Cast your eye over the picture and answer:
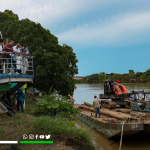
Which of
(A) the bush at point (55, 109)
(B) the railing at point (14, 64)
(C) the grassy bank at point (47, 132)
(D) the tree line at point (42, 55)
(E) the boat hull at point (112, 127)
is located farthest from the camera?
(D) the tree line at point (42, 55)

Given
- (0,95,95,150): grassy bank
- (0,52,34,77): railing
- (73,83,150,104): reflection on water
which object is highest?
(0,52,34,77): railing

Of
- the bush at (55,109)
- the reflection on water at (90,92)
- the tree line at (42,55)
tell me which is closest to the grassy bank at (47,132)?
the bush at (55,109)

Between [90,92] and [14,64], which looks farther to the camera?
[90,92]

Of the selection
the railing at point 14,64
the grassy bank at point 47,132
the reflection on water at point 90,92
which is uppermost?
the railing at point 14,64

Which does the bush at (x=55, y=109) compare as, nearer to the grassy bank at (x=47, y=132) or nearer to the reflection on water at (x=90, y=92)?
the grassy bank at (x=47, y=132)

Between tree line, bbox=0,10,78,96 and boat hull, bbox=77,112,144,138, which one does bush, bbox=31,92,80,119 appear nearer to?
boat hull, bbox=77,112,144,138

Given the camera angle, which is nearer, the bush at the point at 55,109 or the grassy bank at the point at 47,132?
the grassy bank at the point at 47,132

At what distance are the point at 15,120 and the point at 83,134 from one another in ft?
9.19

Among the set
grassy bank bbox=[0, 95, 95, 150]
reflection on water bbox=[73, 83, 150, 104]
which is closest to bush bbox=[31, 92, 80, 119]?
grassy bank bbox=[0, 95, 95, 150]

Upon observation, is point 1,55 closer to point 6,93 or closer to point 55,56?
point 6,93

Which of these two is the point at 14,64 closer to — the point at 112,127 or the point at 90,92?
the point at 112,127

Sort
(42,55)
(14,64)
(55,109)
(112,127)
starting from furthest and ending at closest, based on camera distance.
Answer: (42,55) < (112,127) < (55,109) < (14,64)

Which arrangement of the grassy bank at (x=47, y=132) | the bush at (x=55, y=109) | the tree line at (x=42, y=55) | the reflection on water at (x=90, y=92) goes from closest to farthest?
the grassy bank at (x=47, y=132) < the bush at (x=55, y=109) < the tree line at (x=42, y=55) < the reflection on water at (x=90, y=92)

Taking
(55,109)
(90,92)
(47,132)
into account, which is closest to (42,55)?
(55,109)
